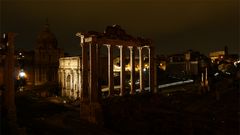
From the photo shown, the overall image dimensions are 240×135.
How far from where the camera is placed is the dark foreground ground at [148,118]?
65.4 feet

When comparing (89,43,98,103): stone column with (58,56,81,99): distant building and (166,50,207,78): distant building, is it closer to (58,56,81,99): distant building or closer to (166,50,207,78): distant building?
(58,56,81,99): distant building

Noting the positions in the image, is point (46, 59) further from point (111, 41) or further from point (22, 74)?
point (111, 41)

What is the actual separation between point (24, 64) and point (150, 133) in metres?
44.8

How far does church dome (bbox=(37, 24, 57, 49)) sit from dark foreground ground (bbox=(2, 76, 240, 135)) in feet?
103

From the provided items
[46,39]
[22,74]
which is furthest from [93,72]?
[46,39]

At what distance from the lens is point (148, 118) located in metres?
23.8

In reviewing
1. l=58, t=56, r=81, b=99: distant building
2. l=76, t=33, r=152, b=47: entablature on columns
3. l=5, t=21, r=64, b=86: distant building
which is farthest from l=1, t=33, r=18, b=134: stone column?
l=5, t=21, r=64, b=86: distant building

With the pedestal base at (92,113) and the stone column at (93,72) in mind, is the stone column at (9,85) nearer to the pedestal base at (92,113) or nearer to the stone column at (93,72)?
the pedestal base at (92,113)

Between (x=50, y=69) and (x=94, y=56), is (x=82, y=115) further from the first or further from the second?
(x=50, y=69)

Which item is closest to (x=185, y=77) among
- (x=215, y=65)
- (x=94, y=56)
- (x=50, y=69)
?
(x=215, y=65)

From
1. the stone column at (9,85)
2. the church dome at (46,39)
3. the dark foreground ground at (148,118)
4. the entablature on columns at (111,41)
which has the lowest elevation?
the dark foreground ground at (148,118)

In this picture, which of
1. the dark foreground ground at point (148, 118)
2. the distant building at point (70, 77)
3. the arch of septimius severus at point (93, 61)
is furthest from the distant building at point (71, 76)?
the arch of septimius severus at point (93, 61)

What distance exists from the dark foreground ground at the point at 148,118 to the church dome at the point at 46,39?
103 feet

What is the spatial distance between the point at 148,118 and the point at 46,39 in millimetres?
41575
